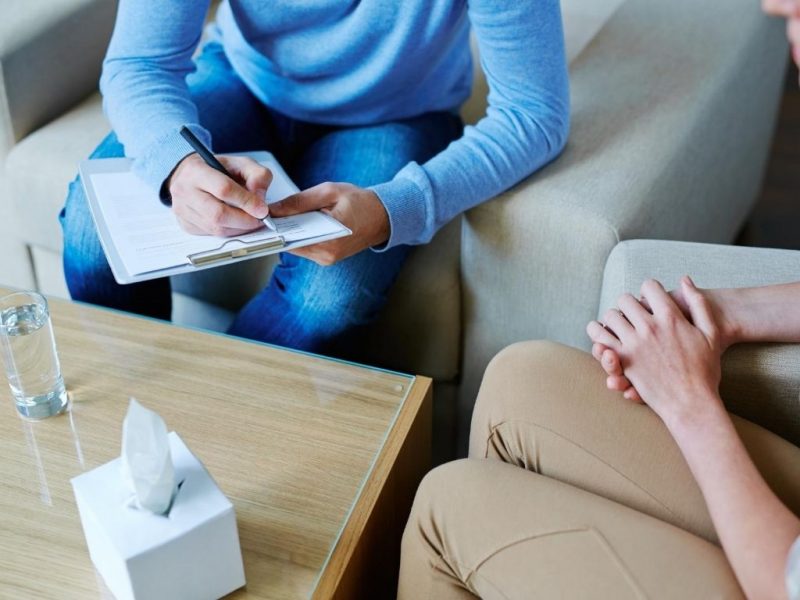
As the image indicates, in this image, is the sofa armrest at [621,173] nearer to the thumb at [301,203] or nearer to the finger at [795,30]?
the thumb at [301,203]

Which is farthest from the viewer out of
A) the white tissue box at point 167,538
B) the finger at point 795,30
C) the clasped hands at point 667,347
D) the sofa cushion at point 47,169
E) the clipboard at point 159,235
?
→ the sofa cushion at point 47,169

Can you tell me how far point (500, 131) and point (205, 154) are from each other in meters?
0.39

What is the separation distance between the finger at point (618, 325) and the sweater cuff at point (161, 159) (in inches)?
21.5

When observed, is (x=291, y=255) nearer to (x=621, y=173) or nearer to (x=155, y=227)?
(x=155, y=227)

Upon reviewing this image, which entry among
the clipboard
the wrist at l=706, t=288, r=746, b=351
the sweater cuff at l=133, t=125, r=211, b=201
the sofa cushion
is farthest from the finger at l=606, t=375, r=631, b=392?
the sofa cushion

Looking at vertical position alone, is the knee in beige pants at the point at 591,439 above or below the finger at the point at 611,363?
below

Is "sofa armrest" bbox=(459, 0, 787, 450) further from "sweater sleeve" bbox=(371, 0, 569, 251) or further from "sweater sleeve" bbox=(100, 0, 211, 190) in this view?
"sweater sleeve" bbox=(100, 0, 211, 190)

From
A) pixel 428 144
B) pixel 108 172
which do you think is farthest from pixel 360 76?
pixel 108 172

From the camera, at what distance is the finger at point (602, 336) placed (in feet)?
3.19

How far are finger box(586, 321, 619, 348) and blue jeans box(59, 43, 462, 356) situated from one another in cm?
36

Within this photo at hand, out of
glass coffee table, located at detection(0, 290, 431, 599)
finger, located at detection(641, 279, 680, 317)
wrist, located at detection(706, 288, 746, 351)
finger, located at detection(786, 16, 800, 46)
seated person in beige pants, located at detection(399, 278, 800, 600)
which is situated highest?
finger, located at detection(786, 16, 800, 46)

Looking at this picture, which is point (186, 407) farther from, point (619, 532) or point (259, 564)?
point (619, 532)

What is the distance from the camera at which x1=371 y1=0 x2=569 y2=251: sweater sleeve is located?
1.17m

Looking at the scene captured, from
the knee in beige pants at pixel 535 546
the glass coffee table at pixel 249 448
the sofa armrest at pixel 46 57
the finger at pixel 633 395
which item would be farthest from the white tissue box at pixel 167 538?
the sofa armrest at pixel 46 57
